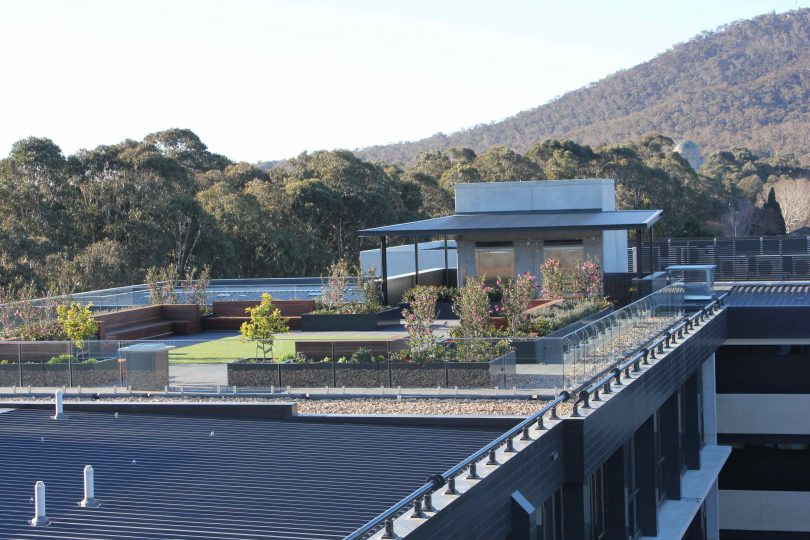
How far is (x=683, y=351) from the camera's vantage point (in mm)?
20703

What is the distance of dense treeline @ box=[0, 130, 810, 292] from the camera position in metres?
44.9

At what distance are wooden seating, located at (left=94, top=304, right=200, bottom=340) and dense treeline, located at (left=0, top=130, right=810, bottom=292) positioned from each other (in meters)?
12.8

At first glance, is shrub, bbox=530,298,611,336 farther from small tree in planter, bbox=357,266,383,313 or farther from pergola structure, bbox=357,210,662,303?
small tree in planter, bbox=357,266,383,313

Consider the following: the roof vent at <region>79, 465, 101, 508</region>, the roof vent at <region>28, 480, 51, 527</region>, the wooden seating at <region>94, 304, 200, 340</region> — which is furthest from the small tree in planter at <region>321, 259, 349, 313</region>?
the roof vent at <region>28, 480, 51, 527</region>

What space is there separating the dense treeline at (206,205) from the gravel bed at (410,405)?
24.1 meters

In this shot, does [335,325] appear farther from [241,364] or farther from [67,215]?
[67,215]

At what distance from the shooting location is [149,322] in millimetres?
27500

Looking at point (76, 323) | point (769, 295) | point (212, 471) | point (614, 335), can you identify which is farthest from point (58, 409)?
point (769, 295)

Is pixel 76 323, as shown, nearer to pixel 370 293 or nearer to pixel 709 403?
pixel 370 293

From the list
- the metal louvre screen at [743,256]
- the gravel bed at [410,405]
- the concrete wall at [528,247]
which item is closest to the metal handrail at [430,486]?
the gravel bed at [410,405]

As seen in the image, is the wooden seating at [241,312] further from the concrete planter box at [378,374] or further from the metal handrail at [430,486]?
the metal handrail at [430,486]

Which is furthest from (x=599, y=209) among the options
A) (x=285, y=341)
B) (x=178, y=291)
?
(x=285, y=341)

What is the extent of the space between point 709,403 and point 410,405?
41.0 feet

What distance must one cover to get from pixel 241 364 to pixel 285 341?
1.95 meters
